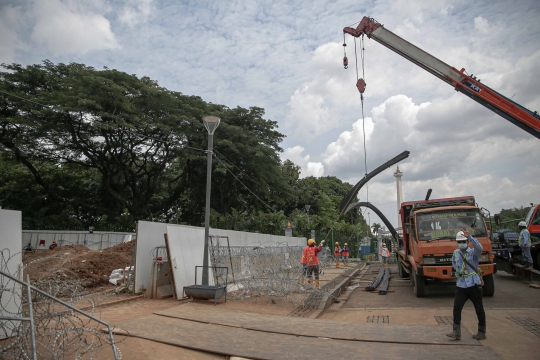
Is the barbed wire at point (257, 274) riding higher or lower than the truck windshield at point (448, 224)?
lower

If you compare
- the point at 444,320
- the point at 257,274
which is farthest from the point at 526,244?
the point at 257,274

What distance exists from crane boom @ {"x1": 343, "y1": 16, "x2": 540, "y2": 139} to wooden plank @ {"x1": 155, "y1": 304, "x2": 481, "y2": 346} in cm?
1100

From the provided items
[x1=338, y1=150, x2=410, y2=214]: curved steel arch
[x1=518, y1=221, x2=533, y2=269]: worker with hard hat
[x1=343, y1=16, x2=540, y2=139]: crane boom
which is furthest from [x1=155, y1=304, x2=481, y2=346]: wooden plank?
[x1=338, y1=150, x2=410, y2=214]: curved steel arch

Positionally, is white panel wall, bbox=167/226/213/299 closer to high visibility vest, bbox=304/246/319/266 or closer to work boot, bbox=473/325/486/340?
high visibility vest, bbox=304/246/319/266

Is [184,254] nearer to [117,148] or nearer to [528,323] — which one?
[528,323]

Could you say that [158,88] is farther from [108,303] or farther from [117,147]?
[108,303]

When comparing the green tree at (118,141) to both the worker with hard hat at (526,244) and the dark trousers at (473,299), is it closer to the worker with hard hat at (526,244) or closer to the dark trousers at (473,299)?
the worker with hard hat at (526,244)

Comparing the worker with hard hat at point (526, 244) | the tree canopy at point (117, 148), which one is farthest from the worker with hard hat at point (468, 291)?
the tree canopy at point (117, 148)

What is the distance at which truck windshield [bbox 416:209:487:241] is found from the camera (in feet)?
36.3

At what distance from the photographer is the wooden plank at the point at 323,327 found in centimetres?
627

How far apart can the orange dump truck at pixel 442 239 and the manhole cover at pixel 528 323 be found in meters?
2.32

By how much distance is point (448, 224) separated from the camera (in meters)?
11.3

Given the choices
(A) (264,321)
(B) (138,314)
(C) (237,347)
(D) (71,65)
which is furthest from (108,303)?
(D) (71,65)

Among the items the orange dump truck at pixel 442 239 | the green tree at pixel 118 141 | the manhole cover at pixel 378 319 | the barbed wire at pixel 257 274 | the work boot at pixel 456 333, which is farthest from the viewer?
the green tree at pixel 118 141
